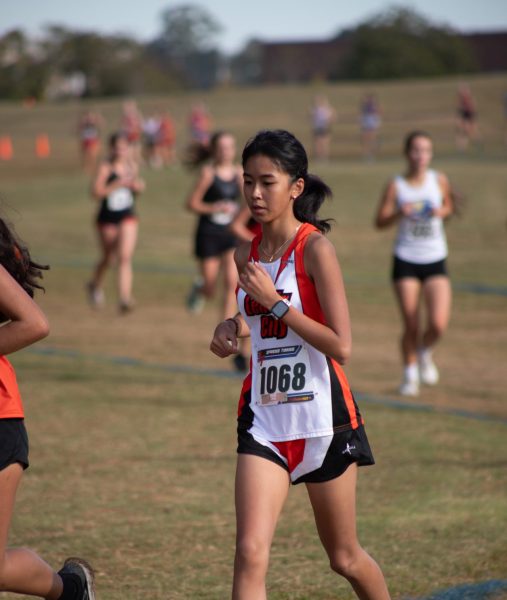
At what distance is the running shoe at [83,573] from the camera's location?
4.38 meters

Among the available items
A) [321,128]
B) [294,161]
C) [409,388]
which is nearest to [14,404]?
[294,161]

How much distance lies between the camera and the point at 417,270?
975 centimetres

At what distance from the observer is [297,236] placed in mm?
4195

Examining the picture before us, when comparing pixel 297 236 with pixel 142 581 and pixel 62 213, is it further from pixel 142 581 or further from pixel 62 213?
pixel 62 213

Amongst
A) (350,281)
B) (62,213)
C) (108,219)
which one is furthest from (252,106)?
(108,219)

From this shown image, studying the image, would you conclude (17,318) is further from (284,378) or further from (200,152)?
(200,152)

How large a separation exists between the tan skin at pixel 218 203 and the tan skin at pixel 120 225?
2058mm

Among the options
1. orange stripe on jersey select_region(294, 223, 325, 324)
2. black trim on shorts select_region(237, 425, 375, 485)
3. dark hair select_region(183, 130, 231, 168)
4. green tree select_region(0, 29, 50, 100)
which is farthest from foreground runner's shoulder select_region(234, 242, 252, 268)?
green tree select_region(0, 29, 50, 100)

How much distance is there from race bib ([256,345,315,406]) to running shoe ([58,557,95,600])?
3.33 ft

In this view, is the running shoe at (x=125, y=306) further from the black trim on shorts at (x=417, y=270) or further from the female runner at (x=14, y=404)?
the female runner at (x=14, y=404)

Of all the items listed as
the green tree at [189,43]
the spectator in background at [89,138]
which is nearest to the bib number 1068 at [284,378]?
the spectator in background at [89,138]

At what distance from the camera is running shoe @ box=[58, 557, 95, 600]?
4379 mm

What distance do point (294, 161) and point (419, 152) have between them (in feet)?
19.0

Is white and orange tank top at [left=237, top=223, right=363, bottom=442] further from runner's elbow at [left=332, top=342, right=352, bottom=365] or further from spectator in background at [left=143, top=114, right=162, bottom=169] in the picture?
spectator in background at [left=143, top=114, right=162, bottom=169]
